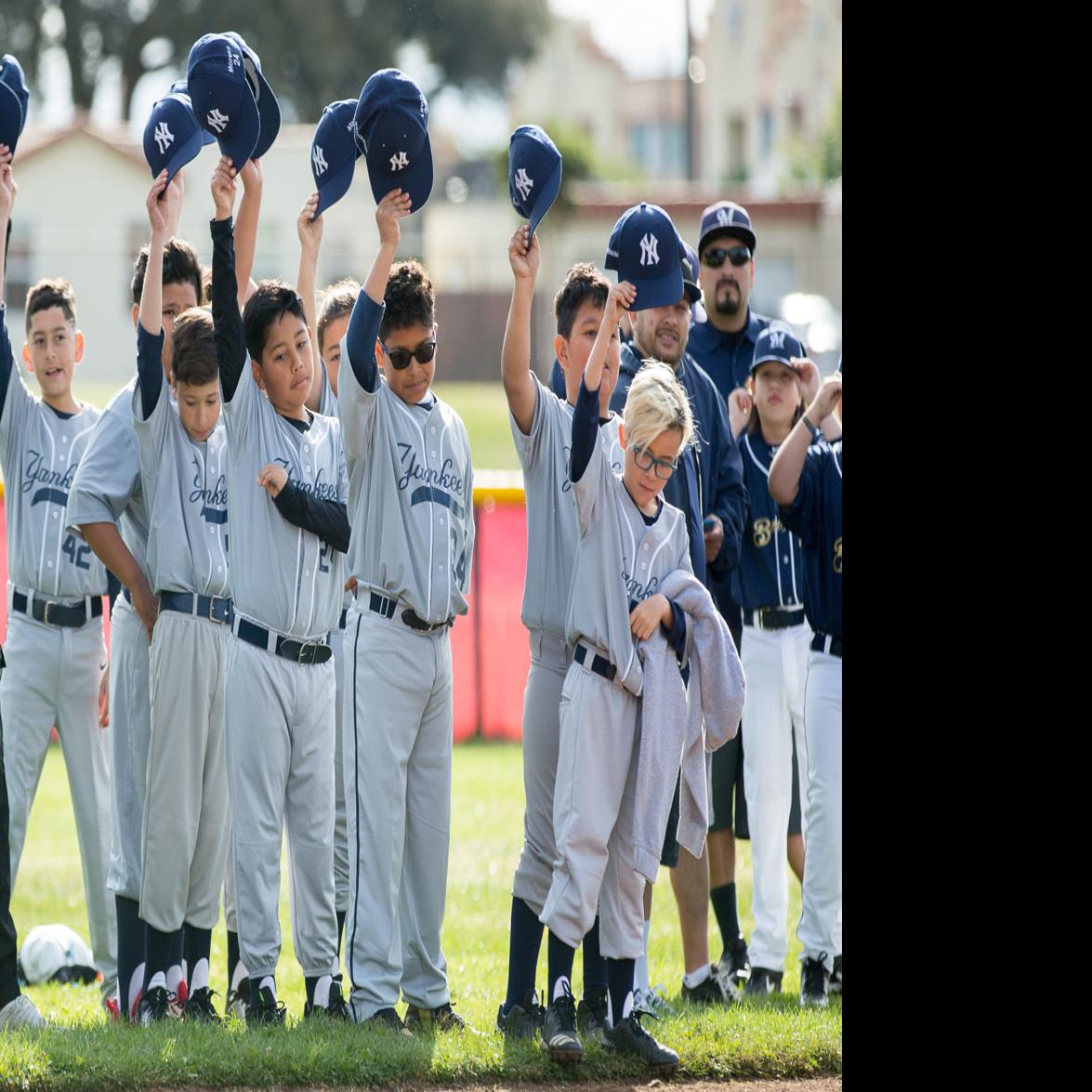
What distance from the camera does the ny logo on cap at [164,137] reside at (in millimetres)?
5031

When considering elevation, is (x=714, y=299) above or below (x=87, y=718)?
above

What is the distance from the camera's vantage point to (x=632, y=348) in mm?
5633

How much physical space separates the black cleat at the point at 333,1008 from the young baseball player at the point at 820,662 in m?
1.57

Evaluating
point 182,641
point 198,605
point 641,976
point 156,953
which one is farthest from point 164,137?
point 641,976

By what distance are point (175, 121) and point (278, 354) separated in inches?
30.4

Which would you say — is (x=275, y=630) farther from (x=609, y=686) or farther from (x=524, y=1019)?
(x=524, y=1019)

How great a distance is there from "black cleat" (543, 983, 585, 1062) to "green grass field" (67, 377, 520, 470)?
1734 cm

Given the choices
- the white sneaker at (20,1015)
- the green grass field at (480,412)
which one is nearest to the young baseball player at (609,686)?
the white sneaker at (20,1015)

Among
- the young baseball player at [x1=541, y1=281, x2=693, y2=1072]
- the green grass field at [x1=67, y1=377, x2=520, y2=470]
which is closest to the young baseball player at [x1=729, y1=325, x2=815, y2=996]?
the young baseball player at [x1=541, y1=281, x2=693, y2=1072]

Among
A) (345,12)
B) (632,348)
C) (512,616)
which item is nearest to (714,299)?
(632,348)

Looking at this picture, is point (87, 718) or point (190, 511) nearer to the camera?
point (190, 511)

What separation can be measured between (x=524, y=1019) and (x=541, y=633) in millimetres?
1123

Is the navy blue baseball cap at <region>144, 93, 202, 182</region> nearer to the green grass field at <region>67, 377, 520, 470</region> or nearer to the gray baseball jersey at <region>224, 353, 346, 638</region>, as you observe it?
the gray baseball jersey at <region>224, 353, 346, 638</region>
